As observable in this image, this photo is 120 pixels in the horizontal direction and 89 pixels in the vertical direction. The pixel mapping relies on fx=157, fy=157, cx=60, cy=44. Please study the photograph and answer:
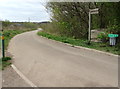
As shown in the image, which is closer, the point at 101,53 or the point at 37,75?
the point at 37,75

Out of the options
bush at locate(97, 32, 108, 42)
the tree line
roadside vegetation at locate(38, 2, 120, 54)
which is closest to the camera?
bush at locate(97, 32, 108, 42)

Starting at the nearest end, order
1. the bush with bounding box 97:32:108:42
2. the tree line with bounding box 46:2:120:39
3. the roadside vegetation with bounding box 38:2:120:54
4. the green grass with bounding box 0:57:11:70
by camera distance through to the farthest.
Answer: the green grass with bounding box 0:57:11:70 < the bush with bounding box 97:32:108:42 < the roadside vegetation with bounding box 38:2:120:54 < the tree line with bounding box 46:2:120:39

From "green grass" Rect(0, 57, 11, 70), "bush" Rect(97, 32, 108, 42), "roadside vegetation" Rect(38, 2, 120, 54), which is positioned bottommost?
"green grass" Rect(0, 57, 11, 70)

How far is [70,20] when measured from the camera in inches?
659

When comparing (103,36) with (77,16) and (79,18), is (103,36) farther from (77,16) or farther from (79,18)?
(77,16)

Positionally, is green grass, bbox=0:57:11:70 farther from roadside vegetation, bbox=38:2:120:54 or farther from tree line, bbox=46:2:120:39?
tree line, bbox=46:2:120:39

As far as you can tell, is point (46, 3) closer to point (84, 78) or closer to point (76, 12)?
point (76, 12)

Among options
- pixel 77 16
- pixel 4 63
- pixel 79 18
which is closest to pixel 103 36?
pixel 79 18

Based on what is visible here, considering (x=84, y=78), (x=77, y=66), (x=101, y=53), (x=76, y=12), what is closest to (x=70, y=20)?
(x=76, y=12)

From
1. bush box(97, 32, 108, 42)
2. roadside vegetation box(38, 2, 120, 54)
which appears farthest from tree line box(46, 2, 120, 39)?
bush box(97, 32, 108, 42)

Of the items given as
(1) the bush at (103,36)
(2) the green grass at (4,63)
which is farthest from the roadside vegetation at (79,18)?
(2) the green grass at (4,63)

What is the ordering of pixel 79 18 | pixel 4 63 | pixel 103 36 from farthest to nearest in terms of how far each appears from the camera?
pixel 79 18
pixel 103 36
pixel 4 63

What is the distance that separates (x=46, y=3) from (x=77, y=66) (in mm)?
13674

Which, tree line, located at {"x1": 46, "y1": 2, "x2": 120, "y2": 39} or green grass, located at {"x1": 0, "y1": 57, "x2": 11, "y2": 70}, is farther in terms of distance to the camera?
tree line, located at {"x1": 46, "y1": 2, "x2": 120, "y2": 39}
